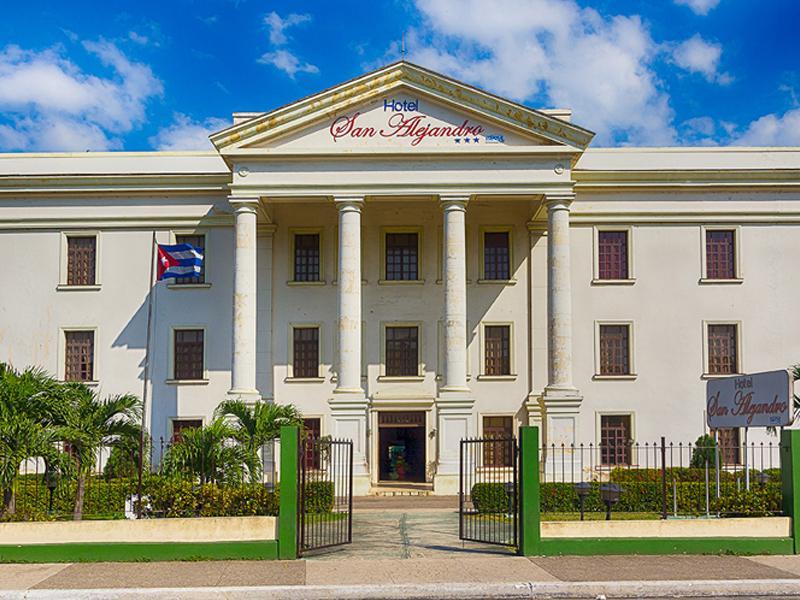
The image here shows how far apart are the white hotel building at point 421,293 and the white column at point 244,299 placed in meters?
1.60

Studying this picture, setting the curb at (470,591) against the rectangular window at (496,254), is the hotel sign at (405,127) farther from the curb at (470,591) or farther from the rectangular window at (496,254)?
the curb at (470,591)

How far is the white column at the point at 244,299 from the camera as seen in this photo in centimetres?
3165

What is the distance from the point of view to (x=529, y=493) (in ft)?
55.3

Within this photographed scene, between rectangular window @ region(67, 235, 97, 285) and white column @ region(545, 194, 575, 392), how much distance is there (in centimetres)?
1665

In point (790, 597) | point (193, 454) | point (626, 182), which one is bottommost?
point (790, 597)

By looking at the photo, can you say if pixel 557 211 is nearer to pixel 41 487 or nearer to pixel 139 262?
pixel 139 262

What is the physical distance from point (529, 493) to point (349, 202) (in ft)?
56.2

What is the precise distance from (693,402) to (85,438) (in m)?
22.7

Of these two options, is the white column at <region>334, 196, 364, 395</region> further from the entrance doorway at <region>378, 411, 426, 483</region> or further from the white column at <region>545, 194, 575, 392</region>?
the white column at <region>545, 194, 575, 392</region>

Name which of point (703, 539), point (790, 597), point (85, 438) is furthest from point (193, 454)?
Result: point (790, 597)

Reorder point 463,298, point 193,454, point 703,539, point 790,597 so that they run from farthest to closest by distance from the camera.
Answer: point 463,298
point 193,454
point 703,539
point 790,597

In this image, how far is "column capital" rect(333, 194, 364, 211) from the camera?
32.1 m

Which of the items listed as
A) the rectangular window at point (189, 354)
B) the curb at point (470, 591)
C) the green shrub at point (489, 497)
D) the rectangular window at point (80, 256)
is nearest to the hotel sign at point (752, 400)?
the curb at point (470, 591)

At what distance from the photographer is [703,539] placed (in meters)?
17.3
